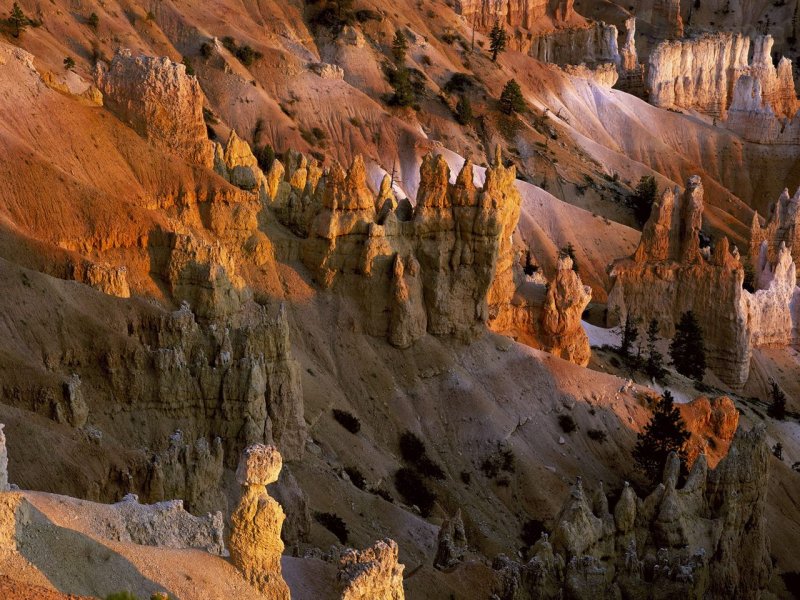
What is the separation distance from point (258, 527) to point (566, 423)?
35.9 m

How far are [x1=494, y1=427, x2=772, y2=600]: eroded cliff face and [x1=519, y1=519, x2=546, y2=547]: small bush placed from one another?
6131mm

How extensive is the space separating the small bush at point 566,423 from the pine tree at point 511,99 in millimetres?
61300

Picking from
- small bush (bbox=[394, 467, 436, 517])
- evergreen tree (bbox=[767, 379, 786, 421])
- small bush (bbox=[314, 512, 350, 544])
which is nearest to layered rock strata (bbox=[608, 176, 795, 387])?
evergreen tree (bbox=[767, 379, 786, 421])

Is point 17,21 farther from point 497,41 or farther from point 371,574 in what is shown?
point 371,574

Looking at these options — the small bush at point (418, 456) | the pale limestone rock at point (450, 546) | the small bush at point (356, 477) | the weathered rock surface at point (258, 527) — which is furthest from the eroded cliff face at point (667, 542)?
the weathered rock surface at point (258, 527)

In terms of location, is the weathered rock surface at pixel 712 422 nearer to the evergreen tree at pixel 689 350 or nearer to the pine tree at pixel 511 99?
the evergreen tree at pixel 689 350

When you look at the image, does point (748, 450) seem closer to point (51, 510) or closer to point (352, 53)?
point (51, 510)

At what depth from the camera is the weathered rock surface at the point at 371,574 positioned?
22.8 m

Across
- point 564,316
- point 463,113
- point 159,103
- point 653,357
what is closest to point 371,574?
point 159,103

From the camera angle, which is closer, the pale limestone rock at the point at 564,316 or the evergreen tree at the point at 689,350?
the pale limestone rock at the point at 564,316

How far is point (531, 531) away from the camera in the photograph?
48.6 metres

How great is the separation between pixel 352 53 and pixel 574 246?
80.8 feet

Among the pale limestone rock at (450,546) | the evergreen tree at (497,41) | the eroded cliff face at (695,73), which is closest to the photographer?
the pale limestone rock at (450,546)

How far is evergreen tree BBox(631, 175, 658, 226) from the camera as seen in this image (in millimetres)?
107938
